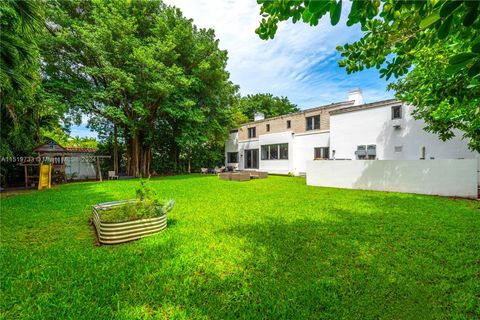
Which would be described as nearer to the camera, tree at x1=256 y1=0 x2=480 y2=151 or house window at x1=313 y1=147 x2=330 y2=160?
tree at x1=256 y1=0 x2=480 y2=151

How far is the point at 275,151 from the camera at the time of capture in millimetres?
22922

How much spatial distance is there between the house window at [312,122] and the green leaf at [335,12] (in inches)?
799

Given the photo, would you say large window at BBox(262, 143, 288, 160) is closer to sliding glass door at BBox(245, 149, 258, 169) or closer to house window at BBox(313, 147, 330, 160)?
sliding glass door at BBox(245, 149, 258, 169)

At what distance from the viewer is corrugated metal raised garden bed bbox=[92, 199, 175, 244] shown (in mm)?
4422

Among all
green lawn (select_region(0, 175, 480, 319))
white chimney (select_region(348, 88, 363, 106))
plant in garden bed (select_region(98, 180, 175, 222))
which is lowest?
green lawn (select_region(0, 175, 480, 319))

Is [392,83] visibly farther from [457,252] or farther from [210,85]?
[210,85]

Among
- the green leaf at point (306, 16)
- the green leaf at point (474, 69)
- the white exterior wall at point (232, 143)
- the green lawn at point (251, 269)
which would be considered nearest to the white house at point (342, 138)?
the white exterior wall at point (232, 143)

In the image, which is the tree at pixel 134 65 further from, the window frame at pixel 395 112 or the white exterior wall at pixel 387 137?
the window frame at pixel 395 112

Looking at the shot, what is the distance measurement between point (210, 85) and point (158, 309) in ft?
65.0

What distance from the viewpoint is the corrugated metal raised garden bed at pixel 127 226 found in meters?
4.42

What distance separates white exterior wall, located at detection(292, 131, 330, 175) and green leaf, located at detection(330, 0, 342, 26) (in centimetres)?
1928

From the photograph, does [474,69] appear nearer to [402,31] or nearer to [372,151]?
[402,31]

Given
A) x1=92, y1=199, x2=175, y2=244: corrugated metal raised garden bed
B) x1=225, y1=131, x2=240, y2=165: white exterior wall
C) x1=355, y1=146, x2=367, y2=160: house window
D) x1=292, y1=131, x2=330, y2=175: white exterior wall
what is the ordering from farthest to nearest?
x1=225, y1=131, x2=240, y2=165: white exterior wall < x1=292, y1=131, x2=330, y2=175: white exterior wall < x1=355, y1=146, x2=367, y2=160: house window < x1=92, y1=199, x2=175, y2=244: corrugated metal raised garden bed

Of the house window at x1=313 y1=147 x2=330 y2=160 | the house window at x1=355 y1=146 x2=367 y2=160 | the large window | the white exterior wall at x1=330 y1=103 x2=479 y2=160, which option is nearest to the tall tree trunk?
the large window
